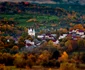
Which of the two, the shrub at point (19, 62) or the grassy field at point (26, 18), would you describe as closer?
the shrub at point (19, 62)

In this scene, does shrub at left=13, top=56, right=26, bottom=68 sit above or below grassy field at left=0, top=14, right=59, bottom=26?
above

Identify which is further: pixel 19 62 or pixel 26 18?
pixel 26 18

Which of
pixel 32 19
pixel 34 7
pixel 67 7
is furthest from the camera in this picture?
pixel 67 7

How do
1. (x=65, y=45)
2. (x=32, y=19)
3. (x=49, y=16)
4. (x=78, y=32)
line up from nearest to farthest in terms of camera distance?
(x=65, y=45), (x=78, y=32), (x=32, y=19), (x=49, y=16)

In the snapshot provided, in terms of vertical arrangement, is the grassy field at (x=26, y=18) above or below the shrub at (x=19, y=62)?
below

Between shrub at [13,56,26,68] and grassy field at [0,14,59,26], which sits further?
grassy field at [0,14,59,26]

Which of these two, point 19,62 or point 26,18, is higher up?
point 19,62

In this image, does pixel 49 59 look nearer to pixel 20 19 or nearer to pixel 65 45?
pixel 65 45

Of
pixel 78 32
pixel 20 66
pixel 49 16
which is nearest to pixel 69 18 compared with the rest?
pixel 49 16

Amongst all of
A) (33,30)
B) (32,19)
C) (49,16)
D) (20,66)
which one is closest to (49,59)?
(20,66)

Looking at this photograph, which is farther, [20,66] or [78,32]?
[78,32]

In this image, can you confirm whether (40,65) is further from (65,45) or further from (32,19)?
(32,19)
